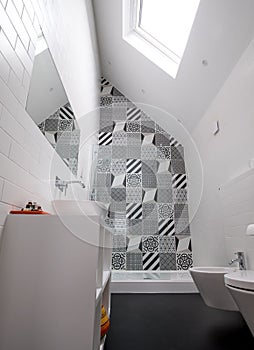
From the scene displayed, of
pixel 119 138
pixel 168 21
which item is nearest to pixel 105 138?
pixel 119 138

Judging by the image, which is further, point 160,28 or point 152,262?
point 152,262

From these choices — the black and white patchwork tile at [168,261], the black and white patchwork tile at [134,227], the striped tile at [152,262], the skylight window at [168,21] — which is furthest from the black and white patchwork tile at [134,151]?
the black and white patchwork tile at [168,261]

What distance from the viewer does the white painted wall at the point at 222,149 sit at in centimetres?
194

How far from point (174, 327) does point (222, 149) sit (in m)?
1.81

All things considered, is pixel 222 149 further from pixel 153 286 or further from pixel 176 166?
pixel 153 286

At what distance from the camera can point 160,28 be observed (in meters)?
2.83

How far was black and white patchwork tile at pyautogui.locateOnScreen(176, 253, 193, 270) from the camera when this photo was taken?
311 cm

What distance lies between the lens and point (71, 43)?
211 centimetres

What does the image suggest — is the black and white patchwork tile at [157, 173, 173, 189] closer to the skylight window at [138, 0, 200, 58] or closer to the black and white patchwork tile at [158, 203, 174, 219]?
the black and white patchwork tile at [158, 203, 174, 219]

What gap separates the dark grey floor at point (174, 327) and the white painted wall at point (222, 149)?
521 millimetres

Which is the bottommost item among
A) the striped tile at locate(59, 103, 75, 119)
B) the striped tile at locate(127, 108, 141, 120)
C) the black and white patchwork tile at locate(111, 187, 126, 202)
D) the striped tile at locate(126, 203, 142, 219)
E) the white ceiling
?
the striped tile at locate(126, 203, 142, 219)

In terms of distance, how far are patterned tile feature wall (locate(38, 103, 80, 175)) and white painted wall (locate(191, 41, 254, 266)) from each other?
1507 mm

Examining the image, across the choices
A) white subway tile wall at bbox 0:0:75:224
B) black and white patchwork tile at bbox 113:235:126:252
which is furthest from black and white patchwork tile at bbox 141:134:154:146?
white subway tile wall at bbox 0:0:75:224

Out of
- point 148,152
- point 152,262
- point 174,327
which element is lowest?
point 174,327
